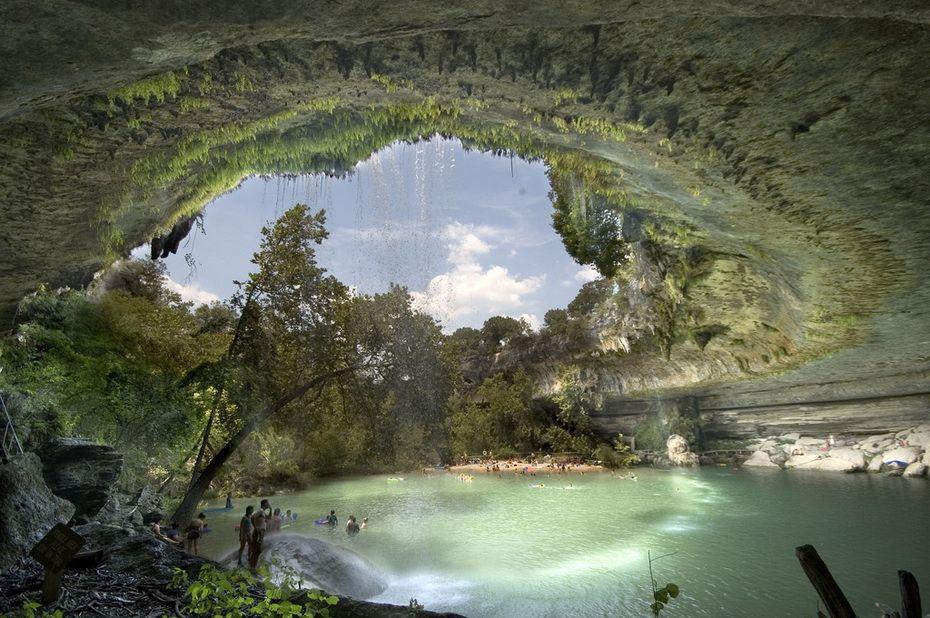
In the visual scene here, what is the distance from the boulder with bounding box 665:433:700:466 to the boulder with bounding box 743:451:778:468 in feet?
7.02

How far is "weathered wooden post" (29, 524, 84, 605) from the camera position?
397cm

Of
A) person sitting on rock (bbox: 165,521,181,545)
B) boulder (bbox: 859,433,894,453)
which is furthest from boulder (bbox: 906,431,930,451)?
person sitting on rock (bbox: 165,521,181,545)

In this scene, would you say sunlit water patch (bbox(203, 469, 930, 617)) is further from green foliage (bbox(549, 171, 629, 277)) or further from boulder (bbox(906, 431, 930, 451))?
green foliage (bbox(549, 171, 629, 277))

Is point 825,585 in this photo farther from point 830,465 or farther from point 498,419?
point 498,419

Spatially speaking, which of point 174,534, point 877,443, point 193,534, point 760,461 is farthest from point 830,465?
point 174,534

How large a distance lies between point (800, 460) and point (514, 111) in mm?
21562

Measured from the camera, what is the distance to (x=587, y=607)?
→ 7.30 meters

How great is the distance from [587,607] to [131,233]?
31.0 ft

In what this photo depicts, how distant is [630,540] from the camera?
11281 millimetres

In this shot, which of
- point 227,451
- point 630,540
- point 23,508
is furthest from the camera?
point 630,540

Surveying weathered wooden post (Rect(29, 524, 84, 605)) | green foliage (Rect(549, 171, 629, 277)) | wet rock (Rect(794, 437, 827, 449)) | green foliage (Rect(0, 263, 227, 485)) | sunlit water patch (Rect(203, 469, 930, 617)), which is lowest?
sunlit water patch (Rect(203, 469, 930, 617))

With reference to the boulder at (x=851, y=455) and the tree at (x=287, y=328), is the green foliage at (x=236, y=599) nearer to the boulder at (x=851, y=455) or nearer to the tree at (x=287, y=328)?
the tree at (x=287, y=328)

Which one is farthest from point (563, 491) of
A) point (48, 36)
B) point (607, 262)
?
point (48, 36)

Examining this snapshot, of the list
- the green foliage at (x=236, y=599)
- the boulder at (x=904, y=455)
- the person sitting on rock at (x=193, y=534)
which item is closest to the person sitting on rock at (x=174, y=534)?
the person sitting on rock at (x=193, y=534)
